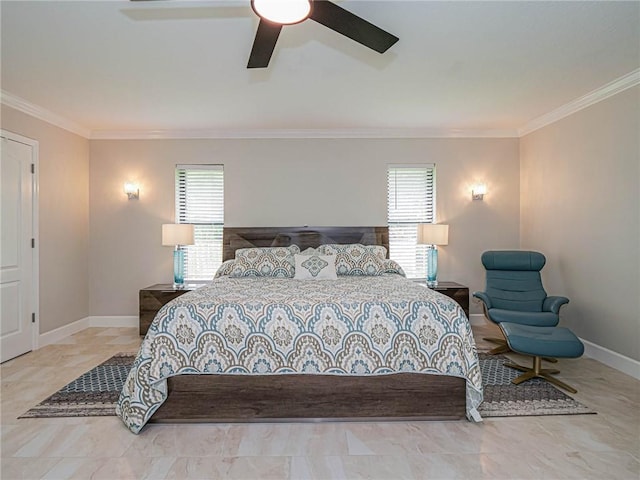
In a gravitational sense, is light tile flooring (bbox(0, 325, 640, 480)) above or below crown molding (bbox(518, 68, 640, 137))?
below

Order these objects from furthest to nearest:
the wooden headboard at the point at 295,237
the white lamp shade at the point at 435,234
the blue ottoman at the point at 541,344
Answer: the wooden headboard at the point at 295,237, the white lamp shade at the point at 435,234, the blue ottoman at the point at 541,344

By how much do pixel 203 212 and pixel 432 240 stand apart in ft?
10.1

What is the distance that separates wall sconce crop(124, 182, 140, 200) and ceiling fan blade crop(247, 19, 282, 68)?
10.9 feet

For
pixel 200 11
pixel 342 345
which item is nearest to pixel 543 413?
pixel 342 345

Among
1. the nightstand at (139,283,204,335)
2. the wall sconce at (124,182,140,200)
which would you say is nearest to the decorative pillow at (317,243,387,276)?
the nightstand at (139,283,204,335)

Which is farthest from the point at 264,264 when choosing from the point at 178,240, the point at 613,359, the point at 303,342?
the point at 613,359

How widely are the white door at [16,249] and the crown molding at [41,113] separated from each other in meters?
0.35

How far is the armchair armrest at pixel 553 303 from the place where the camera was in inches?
143

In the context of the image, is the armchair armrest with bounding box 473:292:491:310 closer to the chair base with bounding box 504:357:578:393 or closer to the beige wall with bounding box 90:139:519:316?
the chair base with bounding box 504:357:578:393

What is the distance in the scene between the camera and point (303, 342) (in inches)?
97.1

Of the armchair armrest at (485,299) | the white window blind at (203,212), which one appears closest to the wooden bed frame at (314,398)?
the armchair armrest at (485,299)

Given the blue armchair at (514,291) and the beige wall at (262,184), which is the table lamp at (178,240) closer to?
the beige wall at (262,184)

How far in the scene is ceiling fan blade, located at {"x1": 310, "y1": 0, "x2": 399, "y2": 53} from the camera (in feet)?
5.86

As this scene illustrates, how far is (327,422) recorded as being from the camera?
8.14 ft
